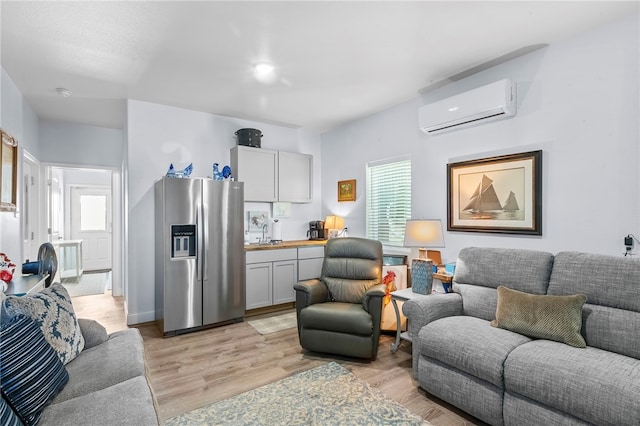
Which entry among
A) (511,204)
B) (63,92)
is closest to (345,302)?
(511,204)

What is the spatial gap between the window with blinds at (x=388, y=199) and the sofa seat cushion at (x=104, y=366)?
305 centimetres

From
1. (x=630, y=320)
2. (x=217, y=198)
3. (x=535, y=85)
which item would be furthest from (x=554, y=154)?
(x=217, y=198)

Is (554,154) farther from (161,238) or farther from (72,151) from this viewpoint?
(72,151)

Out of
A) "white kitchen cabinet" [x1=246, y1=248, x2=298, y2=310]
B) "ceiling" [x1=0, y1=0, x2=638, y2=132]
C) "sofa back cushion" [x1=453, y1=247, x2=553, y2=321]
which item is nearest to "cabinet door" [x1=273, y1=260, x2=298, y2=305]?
"white kitchen cabinet" [x1=246, y1=248, x2=298, y2=310]

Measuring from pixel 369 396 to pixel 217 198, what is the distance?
8.63ft

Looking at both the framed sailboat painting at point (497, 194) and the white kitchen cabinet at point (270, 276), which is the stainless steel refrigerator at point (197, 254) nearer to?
the white kitchen cabinet at point (270, 276)

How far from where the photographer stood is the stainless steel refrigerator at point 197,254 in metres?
3.59

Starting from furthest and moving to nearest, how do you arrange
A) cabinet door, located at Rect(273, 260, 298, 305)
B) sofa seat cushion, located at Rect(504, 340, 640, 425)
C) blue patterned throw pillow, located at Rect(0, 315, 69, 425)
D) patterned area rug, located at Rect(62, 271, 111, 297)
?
patterned area rug, located at Rect(62, 271, 111, 297), cabinet door, located at Rect(273, 260, 298, 305), sofa seat cushion, located at Rect(504, 340, 640, 425), blue patterned throw pillow, located at Rect(0, 315, 69, 425)

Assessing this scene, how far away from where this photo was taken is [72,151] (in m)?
4.80

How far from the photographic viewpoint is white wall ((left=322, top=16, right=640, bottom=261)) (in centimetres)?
230

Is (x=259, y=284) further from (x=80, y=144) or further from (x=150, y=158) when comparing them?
(x=80, y=144)

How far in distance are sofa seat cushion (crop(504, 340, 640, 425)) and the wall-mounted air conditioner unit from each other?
1964mm

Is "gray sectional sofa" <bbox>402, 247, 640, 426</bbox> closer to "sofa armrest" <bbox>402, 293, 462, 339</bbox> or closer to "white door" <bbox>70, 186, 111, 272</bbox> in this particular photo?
"sofa armrest" <bbox>402, 293, 462, 339</bbox>

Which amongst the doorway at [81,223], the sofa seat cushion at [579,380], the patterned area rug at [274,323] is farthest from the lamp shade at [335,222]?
the doorway at [81,223]
